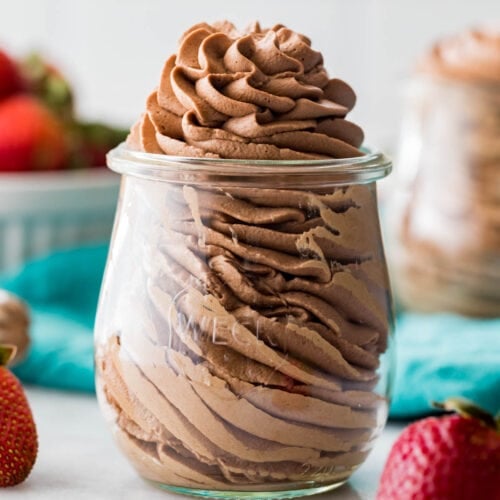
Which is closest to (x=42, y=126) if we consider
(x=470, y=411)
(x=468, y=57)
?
(x=468, y=57)

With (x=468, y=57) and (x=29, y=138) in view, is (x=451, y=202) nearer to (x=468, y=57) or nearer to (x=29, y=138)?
(x=468, y=57)

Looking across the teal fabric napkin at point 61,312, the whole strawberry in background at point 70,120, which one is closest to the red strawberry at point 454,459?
the teal fabric napkin at point 61,312

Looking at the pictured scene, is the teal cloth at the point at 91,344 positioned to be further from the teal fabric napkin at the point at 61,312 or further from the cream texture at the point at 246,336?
the cream texture at the point at 246,336

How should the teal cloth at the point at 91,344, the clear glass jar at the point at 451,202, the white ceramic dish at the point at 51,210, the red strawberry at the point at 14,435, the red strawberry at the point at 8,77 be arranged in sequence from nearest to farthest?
the red strawberry at the point at 14,435 < the teal cloth at the point at 91,344 < the clear glass jar at the point at 451,202 < the white ceramic dish at the point at 51,210 < the red strawberry at the point at 8,77

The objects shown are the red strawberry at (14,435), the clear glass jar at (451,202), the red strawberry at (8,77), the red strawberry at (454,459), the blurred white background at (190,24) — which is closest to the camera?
the red strawberry at (454,459)

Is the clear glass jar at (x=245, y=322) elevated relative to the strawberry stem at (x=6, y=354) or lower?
elevated

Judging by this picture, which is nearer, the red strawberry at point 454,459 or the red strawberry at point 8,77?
the red strawberry at point 454,459

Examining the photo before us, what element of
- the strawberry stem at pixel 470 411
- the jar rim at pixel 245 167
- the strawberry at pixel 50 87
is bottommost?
the strawberry at pixel 50 87

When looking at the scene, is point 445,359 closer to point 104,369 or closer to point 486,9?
point 104,369

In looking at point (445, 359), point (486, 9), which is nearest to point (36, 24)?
point (486, 9)
